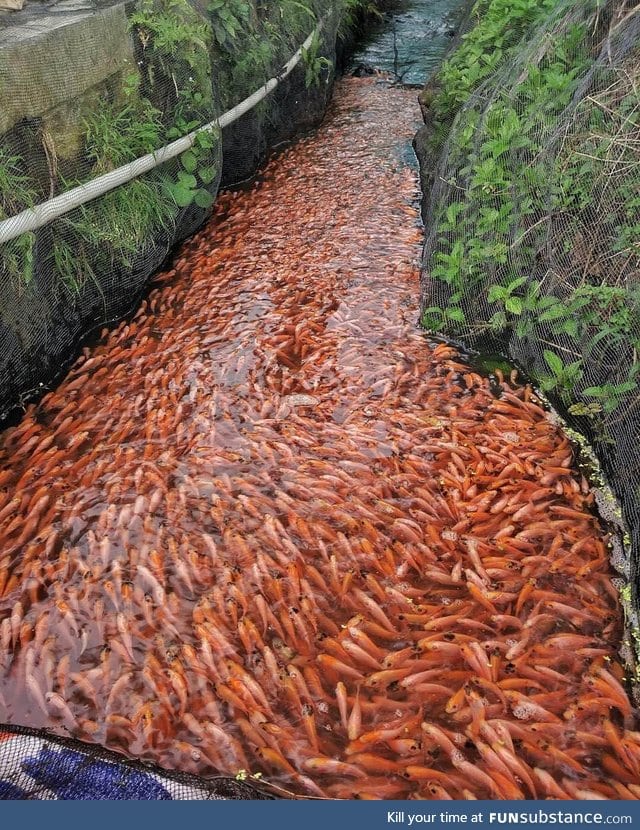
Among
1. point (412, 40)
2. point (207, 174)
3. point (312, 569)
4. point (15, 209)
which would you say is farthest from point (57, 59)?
point (412, 40)

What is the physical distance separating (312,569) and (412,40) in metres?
14.4

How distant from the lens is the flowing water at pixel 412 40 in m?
13.2

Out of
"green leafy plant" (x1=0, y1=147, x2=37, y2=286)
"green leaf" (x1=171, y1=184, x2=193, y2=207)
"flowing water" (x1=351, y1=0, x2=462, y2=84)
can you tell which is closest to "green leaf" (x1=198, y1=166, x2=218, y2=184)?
"green leaf" (x1=171, y1=184, x2=193, y2=207)

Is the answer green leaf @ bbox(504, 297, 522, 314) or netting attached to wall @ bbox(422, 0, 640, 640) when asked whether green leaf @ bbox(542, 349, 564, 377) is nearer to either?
netting attached to wall @ bbox(422, 0, 640, 640)

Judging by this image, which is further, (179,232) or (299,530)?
(179,232)

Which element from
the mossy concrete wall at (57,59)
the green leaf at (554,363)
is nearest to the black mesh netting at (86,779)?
the green leaf at (554,363)

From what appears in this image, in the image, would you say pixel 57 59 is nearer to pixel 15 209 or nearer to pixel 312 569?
pixel 15 209

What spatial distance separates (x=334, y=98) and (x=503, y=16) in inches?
224

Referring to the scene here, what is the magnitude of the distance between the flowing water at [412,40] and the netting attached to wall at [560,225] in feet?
23.6

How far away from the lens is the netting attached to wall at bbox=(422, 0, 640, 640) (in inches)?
167

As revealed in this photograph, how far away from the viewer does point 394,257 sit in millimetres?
7129

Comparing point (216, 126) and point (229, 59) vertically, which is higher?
point (229, 59)

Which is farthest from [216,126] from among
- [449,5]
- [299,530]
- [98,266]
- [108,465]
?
[449,5]

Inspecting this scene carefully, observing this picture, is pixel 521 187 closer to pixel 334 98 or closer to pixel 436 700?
pixel 436 700
